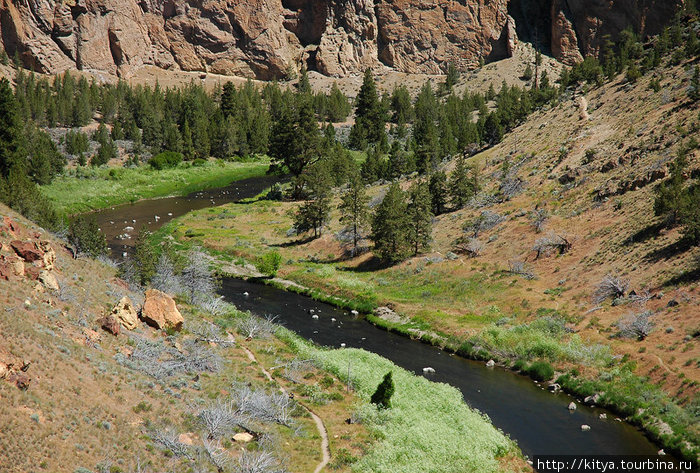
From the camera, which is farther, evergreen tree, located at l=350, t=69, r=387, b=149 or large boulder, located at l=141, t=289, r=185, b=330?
evergreen tree, located at l=350, t=69, r=387, b=149

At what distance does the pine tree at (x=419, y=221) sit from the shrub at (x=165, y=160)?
77.2 m

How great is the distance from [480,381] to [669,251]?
21.9 metres

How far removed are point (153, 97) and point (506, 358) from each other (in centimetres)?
14903

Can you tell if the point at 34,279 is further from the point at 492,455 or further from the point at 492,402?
the point at 492,402

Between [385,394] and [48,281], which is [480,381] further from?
[48,281]

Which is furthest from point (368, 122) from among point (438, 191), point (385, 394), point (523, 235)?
point (385, 394)

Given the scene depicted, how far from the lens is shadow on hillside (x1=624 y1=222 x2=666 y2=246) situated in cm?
4991

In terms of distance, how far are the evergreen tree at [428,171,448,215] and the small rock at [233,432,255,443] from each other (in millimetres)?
55937

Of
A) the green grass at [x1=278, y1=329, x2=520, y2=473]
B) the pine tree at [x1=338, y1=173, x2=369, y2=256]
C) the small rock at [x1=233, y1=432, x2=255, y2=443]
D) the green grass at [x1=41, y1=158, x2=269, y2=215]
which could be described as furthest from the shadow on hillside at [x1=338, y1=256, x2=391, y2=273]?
the green grass at [x1=41, y1=158, x2=269, y2=215]

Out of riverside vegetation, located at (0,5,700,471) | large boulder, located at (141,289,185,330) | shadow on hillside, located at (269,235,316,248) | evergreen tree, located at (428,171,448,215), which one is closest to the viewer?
large boulder, located at (141,289,185,330)

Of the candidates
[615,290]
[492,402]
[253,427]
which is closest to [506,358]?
[492,402]

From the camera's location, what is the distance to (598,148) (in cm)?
7094

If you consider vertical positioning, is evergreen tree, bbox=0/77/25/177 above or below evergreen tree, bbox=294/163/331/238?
above

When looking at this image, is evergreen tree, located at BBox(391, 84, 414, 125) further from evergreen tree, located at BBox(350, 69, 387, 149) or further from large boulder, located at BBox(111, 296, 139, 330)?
large boulder, located at BBox(111, 296, 139, 330)
